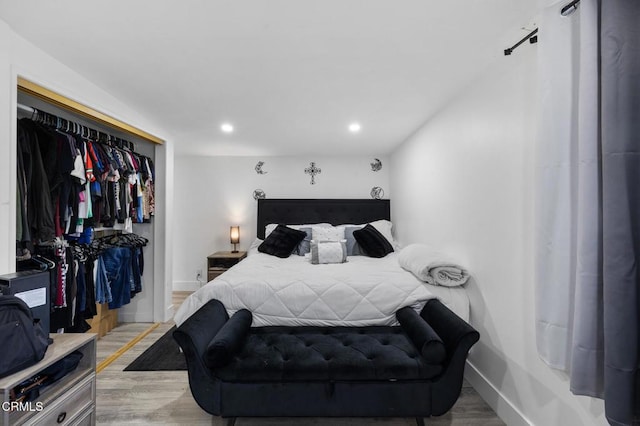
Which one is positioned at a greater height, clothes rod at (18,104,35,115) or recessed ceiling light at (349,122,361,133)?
recessed ceiling light at (349,122,361,133)

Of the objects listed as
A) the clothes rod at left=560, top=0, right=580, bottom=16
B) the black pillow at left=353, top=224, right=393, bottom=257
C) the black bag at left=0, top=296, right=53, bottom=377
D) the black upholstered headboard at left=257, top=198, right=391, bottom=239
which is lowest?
the black bag at left=0, top=296, right=53, bottom=377

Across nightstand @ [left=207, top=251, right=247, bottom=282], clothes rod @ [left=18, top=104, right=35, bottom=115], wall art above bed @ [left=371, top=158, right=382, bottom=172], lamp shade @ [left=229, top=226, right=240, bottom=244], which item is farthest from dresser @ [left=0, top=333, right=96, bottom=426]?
wall art above bed @ [left=371, top=158, right=382, bottom=172]

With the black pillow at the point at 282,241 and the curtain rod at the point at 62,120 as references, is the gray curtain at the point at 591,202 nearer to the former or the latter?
the black pillow at the point at 282,241

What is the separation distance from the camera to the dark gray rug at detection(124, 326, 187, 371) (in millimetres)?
2373

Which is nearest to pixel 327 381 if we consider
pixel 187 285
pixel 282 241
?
pixel 282 241

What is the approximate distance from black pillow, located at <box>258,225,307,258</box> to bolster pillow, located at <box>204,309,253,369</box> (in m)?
1.69

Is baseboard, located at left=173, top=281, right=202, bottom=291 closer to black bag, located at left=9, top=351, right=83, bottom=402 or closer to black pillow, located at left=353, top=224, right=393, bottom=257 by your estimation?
black pillow, located at left=353, top=224, right=393, bottom=257

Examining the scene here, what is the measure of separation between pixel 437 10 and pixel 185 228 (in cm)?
443

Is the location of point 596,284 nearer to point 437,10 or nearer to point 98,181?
point 437,10

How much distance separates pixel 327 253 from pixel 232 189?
2.21 metres

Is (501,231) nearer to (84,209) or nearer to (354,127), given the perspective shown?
(354,127)

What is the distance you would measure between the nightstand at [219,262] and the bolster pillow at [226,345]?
229 centimetres

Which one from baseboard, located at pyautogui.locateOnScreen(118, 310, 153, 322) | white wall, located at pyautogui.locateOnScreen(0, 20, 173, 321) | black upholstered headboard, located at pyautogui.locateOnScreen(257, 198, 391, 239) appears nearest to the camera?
white wall, located at pyautogui.locateOnScreen(0, 20, 173, 321)

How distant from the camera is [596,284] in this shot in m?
1.01
